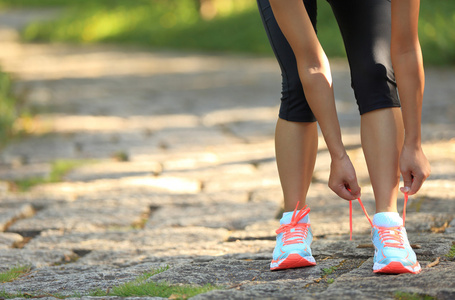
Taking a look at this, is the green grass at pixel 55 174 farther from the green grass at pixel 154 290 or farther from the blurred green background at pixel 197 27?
the blurred green background at pixel 197 27

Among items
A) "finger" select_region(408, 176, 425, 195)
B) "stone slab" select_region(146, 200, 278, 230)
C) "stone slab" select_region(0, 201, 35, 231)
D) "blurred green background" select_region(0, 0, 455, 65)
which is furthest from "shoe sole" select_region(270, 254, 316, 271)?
"blurred green background" select_region(0, 0, 455, 65)

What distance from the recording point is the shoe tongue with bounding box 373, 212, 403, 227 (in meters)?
1.84

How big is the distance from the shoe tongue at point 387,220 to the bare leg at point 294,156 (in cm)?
25

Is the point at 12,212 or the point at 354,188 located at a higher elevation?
the point at 354,188

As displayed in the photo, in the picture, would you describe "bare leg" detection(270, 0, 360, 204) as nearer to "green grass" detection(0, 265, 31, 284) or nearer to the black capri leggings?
the black capri leggings

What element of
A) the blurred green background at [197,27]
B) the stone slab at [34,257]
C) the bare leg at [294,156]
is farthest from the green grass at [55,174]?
the blurred green background at [197,27]

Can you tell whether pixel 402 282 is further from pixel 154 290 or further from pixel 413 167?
pixel 154 290

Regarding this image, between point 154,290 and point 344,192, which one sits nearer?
point 154,290

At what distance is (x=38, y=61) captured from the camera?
10.1 m

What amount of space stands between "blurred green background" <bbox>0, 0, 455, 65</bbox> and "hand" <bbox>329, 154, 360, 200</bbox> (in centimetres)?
649

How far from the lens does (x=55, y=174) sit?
3.74 m

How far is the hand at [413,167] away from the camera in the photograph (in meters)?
1.80

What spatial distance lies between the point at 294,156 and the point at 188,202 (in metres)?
1.22

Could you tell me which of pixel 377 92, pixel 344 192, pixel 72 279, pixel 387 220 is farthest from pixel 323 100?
pixel 72 279
